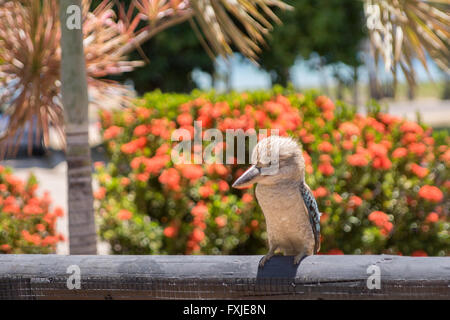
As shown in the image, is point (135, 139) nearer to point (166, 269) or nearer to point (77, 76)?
point (77, 76)

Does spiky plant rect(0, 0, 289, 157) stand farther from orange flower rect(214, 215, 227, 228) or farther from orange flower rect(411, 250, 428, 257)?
orange flower rect(411, 250, 428, 257)

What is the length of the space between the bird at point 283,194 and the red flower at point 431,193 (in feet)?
6.50

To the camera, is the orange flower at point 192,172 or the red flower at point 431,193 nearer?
the red flower at point 431,193

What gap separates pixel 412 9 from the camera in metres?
2.72

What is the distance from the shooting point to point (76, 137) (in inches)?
111

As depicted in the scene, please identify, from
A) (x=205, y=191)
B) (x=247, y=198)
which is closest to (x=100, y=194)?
(x=205, y=191)

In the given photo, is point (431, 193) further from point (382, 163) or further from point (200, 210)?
Answer: point (200, 210)

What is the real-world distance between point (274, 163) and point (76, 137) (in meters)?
1.40

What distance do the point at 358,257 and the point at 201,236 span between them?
7.01ft

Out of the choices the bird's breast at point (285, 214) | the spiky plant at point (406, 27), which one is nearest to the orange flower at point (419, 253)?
the spiky plant at point (406, 27)

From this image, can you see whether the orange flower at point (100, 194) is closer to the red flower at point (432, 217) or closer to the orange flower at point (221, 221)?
the orange flower at point (221, 221)

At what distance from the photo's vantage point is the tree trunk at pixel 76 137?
273 cm

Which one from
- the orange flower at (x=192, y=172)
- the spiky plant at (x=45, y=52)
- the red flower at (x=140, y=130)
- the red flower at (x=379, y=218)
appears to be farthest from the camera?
the red flower at (x=140, y=130)

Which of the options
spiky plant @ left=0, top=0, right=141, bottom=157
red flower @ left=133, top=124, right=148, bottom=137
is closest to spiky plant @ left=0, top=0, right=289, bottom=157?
spiky plant @ left=0, top=0, right=141, bottom=157
